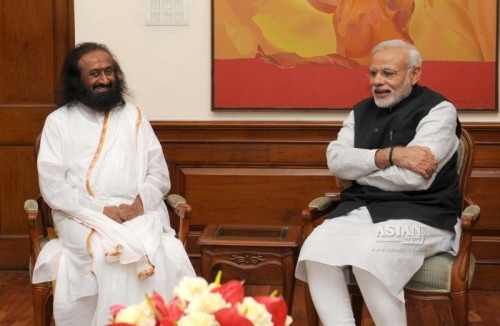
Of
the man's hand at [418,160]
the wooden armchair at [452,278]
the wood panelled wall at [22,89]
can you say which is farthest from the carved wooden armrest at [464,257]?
the wood panelled wall at [22,89]

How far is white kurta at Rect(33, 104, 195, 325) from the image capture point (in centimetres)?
395

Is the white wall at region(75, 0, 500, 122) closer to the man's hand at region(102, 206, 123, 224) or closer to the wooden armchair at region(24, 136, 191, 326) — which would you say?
the wooden armchair at region(24, 136, 191, 326)

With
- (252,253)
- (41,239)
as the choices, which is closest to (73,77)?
(41,239)

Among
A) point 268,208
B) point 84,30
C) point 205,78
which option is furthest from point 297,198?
point 84,30

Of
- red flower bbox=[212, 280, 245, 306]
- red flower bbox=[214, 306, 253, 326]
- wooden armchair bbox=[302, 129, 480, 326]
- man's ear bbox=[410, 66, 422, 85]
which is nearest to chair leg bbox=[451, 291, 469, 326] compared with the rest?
wooden armchair bbox=[302, 129, 480, 326]

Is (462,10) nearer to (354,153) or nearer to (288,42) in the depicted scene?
(288,42)

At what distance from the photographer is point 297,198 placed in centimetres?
542

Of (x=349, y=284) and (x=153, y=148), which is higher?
(x=153, y=148)

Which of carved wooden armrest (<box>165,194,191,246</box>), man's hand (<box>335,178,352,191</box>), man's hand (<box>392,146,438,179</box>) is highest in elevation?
man's hand (<box>392,146,438,179</box>)

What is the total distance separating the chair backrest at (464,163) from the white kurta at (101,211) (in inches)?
51.1

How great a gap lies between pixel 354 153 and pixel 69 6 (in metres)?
2.33

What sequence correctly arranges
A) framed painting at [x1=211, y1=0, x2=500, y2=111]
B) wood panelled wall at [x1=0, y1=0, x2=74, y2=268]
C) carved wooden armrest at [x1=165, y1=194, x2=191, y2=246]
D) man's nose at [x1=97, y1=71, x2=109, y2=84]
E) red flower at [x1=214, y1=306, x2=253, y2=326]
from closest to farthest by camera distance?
red flower at [x1=214, y1=306, x2=253, y2=326] < carved wooden armrest at [x1=165, y1=194, x2=191, y2=246] < man's nose at [x1=97, y1=71, x2=109, y2=84] < framed painting at [x1=211, y1=0, x2=500, y2=111] < wood panelled wall at [x1=0, y1=0, x2=74, y2=268]

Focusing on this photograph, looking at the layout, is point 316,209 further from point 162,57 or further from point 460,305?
point 162,57

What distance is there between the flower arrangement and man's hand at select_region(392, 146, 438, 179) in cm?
171
